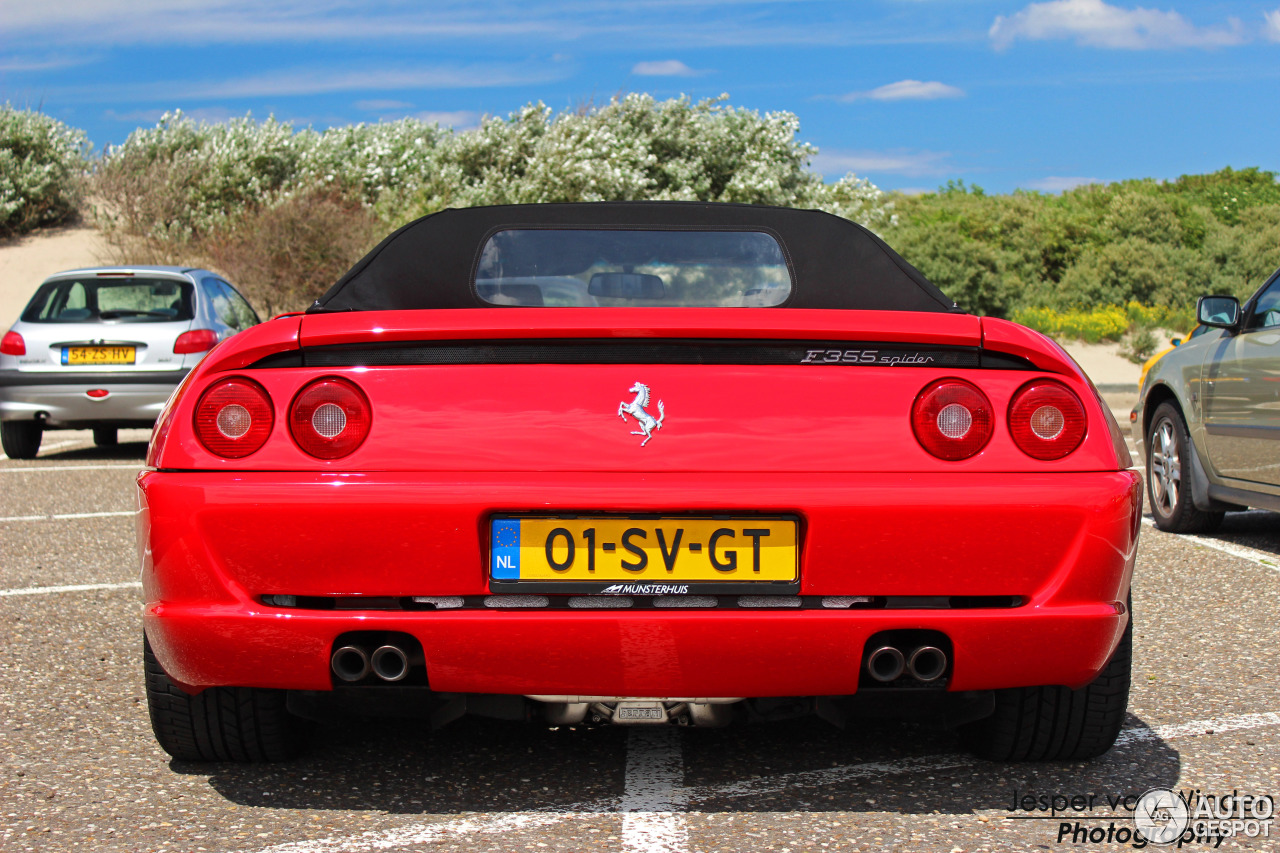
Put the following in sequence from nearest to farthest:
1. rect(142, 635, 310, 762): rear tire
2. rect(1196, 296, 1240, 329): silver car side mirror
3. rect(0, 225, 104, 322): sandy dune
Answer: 1. rect(142, 635, 310, 762): rear tire
2. rect(1196, 296, 1240, 329): silver car side mirror
3. rect(0, 225, 104, 322): sandy dune

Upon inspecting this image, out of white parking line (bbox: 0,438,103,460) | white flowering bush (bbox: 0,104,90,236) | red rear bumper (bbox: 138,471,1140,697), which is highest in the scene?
white flowering bush (bbox: 0,104,90,236)

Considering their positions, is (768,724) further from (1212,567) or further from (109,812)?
(1212,567)

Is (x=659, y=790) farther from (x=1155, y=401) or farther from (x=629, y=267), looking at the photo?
(x=1155, y=401)

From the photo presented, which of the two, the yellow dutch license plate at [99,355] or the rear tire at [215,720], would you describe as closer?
the rear tire at [215,720]

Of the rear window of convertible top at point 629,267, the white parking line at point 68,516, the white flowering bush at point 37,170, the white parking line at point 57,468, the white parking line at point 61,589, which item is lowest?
the white parking line at point 57,468

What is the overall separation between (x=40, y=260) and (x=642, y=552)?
1286 inches

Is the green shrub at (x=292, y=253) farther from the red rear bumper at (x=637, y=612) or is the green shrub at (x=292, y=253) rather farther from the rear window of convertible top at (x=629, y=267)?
the red rear bumper at (x=637, y=612)

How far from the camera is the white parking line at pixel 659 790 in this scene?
8.85 ft

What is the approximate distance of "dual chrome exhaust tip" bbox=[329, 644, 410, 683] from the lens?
263 cm

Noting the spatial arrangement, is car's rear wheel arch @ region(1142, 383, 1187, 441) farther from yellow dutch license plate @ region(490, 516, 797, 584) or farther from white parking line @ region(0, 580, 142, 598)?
white parking line @ region(0, 580, 142, 598)

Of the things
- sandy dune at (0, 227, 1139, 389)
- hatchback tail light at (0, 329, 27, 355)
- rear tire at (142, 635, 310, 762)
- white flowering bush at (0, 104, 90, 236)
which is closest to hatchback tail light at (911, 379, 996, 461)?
rear tire at (142, 635, 310, 762)

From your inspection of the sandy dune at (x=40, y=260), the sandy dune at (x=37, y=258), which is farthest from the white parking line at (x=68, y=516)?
the sandy dune at (x=37, y=258)

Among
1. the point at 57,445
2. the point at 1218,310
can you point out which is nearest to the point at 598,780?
the point at 1218,310

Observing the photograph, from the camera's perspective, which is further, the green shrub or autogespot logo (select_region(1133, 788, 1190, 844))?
the green shrub
